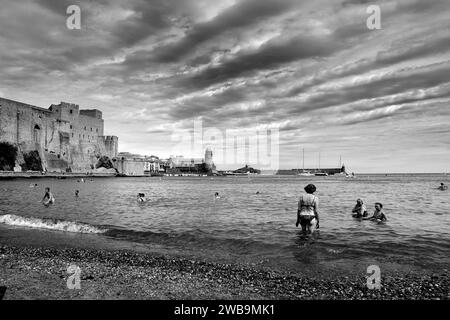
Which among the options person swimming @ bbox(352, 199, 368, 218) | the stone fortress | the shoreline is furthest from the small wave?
the stone fortress

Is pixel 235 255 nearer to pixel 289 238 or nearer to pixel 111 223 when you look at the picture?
pixel 289 238

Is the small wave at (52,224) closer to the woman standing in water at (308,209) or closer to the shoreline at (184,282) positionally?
the shoreline at (184,282)

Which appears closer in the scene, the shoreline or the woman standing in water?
the shoreline

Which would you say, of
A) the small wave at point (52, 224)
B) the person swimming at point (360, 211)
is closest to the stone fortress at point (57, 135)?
the small wave at point (52, 224)

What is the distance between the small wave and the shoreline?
18.1ft

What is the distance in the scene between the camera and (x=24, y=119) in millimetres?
87188

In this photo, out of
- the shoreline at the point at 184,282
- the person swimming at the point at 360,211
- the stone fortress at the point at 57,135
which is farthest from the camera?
the stone fortress at the point at 57,135

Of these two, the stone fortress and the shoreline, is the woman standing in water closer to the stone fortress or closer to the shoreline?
the shoreline

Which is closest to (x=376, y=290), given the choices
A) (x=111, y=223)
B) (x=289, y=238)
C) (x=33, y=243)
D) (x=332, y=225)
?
(x=289, y=238)

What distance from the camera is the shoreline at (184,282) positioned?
563 cm

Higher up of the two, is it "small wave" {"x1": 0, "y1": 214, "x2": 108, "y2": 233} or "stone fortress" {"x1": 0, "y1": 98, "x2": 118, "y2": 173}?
"stone fortress" {"x1": 0, "y1": 98, "x2": 118, "y2": 173}

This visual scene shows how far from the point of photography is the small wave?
1377cm

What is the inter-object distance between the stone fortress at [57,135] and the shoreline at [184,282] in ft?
289

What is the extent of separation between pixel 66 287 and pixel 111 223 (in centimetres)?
1057
